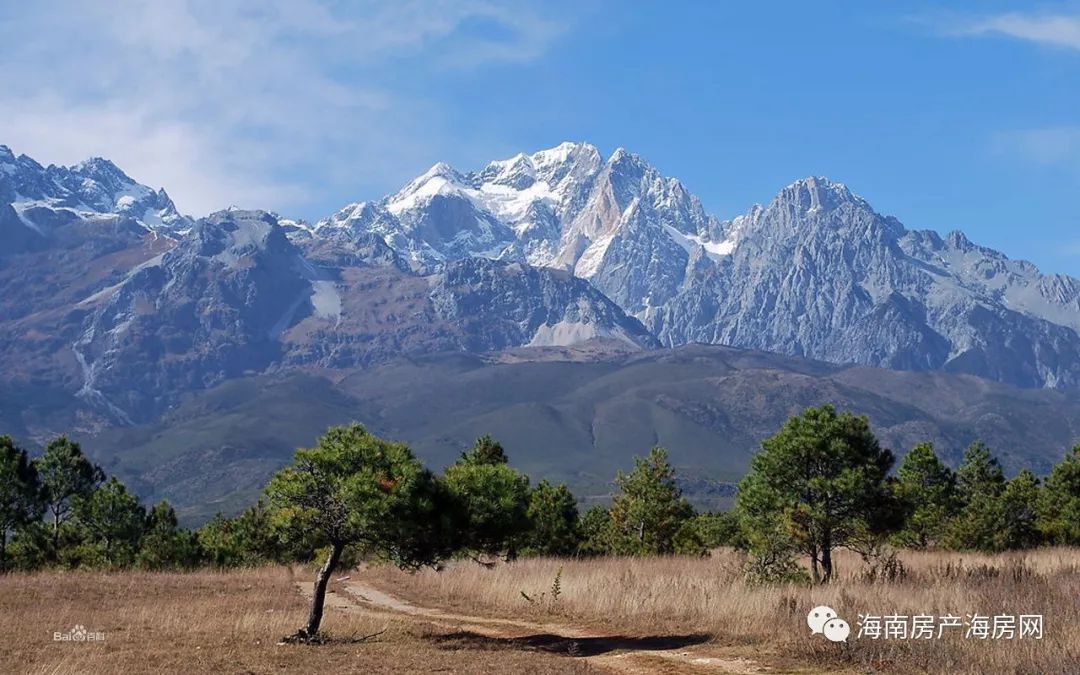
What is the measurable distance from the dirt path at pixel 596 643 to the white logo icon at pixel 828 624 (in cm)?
202

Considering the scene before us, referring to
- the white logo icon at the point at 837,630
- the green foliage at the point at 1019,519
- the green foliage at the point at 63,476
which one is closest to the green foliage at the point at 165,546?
the green foliage at the point at 63,476

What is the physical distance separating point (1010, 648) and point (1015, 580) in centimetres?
923

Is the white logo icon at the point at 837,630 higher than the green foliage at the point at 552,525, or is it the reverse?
the green foliage at the point at 552,525

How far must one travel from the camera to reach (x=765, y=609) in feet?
84.6

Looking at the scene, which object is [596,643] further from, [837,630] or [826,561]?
[826,561]

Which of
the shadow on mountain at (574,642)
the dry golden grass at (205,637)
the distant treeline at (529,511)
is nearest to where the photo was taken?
the dry golden grass at (205,637)

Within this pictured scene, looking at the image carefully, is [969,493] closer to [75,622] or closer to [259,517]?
[259,517]

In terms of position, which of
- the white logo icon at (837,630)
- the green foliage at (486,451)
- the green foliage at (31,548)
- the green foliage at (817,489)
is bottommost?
the green foliage at (31,548)

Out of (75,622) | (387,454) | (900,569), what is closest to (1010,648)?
(900,569)

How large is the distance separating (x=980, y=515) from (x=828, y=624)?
3319cm

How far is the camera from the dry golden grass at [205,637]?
886 inches

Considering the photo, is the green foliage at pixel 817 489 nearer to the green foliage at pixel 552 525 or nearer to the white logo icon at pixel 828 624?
the white logo icon at pixel 828 624

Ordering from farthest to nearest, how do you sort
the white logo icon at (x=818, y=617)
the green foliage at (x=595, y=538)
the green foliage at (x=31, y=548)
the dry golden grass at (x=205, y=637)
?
the green foliage at (x=595, y=538) → the green foliage at (x=31, y=548) → the white logo icon at (x=818, y=617) → the dry golden grass at (x=205, y=637)

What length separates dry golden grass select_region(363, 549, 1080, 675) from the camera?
66.7 feet
